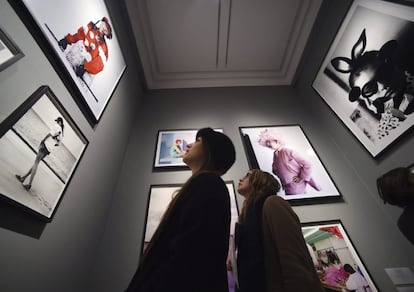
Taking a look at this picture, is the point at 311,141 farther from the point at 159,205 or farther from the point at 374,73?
the point at 159,205

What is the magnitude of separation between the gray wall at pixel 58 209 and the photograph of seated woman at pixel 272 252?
1.01 m

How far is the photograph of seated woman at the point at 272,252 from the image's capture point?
81 cm

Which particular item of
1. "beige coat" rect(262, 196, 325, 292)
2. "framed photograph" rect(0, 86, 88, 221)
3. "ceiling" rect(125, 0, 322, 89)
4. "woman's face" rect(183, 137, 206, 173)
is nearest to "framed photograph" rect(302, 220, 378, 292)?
"beige coat" rect(262, 196, 325, 292)

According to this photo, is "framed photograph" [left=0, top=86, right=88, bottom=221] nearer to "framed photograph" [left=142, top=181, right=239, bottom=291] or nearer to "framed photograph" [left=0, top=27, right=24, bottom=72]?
"framed photograph" [left=0, top=27, right=24, bottom=72]

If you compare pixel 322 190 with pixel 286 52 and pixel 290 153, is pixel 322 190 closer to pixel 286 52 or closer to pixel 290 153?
pixel 290 153

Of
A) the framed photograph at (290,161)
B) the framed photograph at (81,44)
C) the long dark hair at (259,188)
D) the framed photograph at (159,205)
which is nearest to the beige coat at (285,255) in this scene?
the long dark hair at (259,188)

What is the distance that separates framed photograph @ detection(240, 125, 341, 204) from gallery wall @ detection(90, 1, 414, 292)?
0.09 m

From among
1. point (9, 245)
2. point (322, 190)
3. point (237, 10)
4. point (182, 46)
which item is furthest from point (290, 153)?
point (9, 245)

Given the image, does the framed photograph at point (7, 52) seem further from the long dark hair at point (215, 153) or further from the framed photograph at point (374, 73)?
the framed photograph at point (374, 73)

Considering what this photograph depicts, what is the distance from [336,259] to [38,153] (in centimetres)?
210

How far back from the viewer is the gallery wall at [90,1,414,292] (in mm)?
1487

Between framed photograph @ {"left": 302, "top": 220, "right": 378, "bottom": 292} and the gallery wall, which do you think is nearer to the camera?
framed photograph @ {"left": 302, "top": 220, "right": 378, "bottom": 292}

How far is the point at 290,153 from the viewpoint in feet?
6.89

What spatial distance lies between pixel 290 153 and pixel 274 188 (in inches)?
37.9
